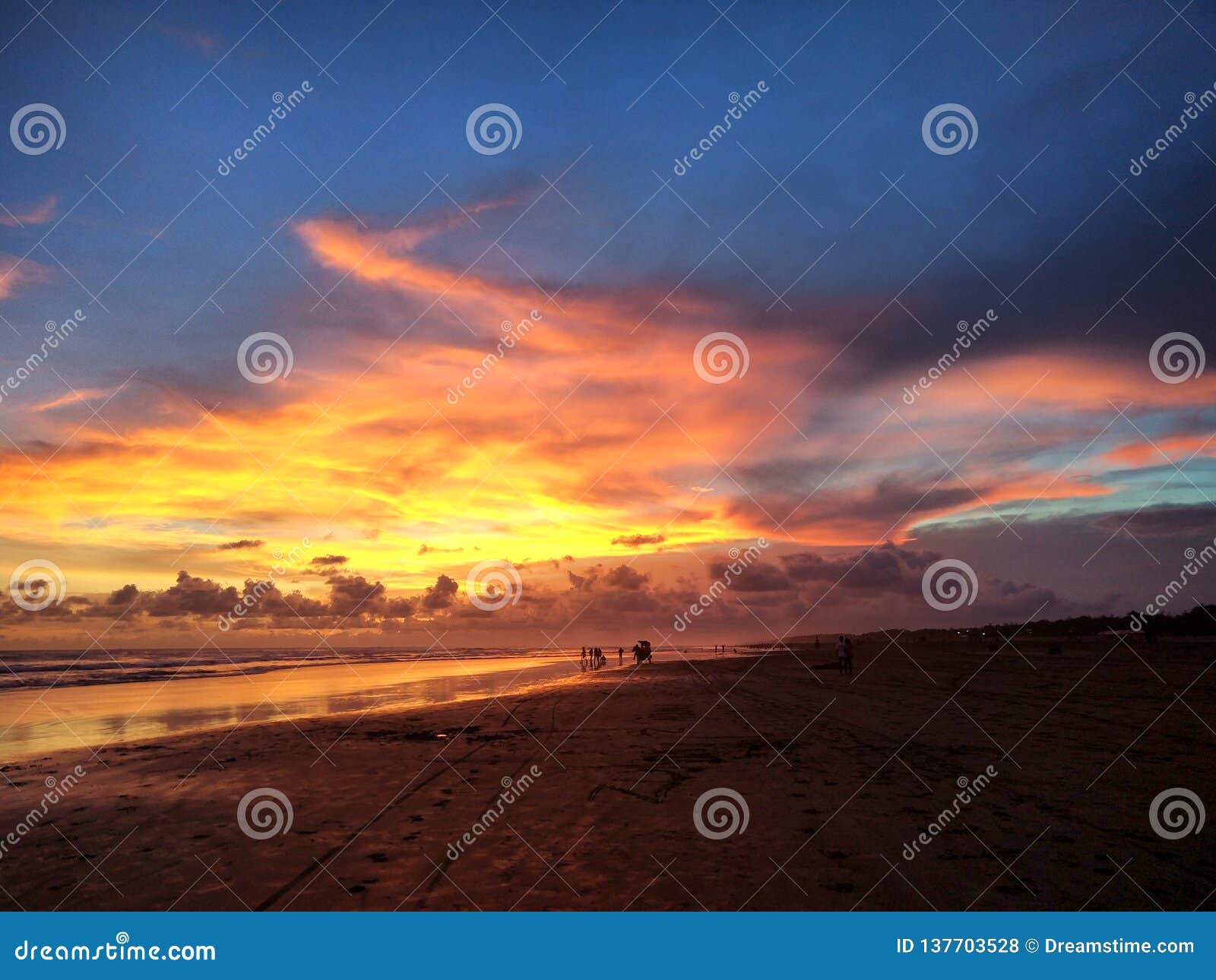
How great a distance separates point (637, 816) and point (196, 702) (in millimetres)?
30273

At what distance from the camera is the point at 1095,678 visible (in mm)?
31047

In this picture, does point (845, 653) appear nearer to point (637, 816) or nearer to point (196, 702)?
point (637, 816)

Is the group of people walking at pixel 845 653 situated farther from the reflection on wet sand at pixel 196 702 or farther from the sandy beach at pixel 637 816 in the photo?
the reflection on wet sand at pixel 196 702

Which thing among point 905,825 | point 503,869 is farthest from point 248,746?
point 905,825

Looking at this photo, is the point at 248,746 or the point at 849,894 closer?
the point at 849,894

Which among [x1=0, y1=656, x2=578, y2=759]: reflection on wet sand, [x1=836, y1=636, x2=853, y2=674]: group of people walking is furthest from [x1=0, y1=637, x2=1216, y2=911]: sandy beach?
[x1=836, y1=636, x2=853, y2=674]: group of people walking

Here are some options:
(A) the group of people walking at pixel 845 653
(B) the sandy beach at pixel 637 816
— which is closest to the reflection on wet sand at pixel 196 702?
(B) the sandy beach at pixel 637 816

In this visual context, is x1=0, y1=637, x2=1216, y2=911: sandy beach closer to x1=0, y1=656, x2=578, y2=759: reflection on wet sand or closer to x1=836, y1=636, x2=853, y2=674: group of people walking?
x1=0, y1=656, x2=578, y2=759: reflection on wet sand

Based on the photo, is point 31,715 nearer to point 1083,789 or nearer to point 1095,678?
point 1083,789

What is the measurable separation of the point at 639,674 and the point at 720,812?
39033 mm

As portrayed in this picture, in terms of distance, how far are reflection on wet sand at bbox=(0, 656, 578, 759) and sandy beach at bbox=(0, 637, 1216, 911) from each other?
12.3ft

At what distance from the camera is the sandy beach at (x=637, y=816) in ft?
24.6

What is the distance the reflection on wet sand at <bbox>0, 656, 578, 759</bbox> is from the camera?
21.7 meters

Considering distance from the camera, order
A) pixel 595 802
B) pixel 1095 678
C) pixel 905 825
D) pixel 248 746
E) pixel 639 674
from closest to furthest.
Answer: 1. pixel 905 825
2. pixel 595 802
3. pixel 248 746
4. pixel 1095 678
5. pixel 639 674
